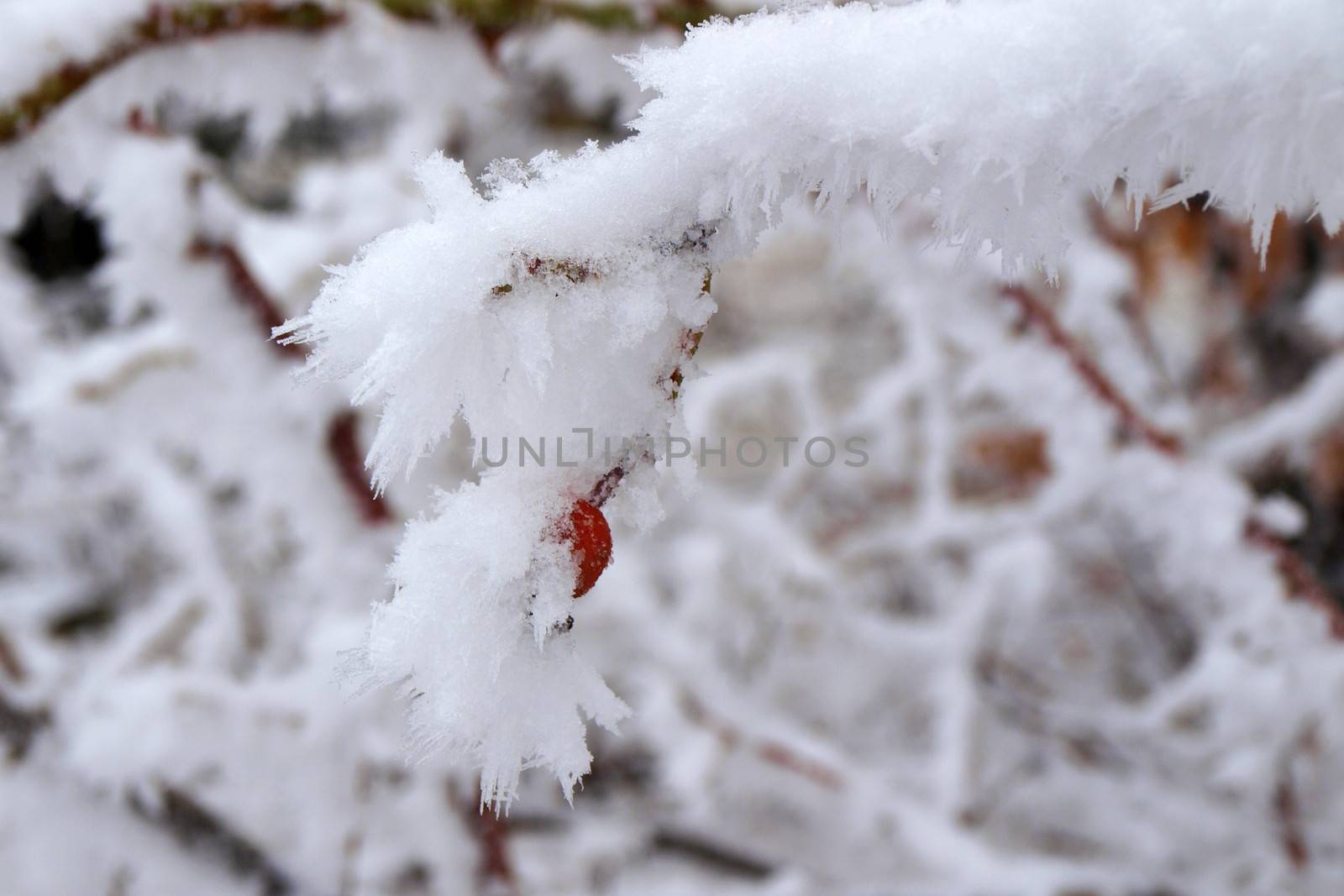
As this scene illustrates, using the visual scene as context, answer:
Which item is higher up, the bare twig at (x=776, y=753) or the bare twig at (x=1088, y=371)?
the bare twig at (x=1088, y=371)

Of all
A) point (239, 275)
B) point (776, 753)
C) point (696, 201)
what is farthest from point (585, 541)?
point (776, 753)

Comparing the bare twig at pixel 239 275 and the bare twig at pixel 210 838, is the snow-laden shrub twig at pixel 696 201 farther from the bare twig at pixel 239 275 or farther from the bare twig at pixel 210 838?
the bare twig at pixel 210 838

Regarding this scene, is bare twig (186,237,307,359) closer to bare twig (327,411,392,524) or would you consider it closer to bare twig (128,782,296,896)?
bare twig (327,411,392,524)

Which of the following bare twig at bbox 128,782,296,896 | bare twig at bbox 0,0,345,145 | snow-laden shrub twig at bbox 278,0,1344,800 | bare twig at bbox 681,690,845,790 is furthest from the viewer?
bare twig at bbox 681,690,845,790

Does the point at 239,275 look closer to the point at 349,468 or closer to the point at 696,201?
the point at 349,468

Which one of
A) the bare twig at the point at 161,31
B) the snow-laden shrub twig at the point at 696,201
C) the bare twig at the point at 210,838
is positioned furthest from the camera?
the bare twig at the point at 210,838

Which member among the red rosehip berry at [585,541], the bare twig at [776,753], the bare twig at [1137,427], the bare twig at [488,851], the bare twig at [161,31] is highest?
the bare twig at [1137,427]

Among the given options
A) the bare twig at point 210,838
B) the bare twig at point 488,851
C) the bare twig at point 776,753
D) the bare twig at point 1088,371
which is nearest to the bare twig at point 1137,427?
the bare twig at point 1088,371

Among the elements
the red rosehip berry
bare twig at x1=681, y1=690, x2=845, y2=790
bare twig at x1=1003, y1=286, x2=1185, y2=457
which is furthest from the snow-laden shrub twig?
bare twig at x1=681, y1=690, x2=845, y2=790

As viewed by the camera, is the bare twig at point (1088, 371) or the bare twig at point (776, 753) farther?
the bare twig at point (776, 753)
